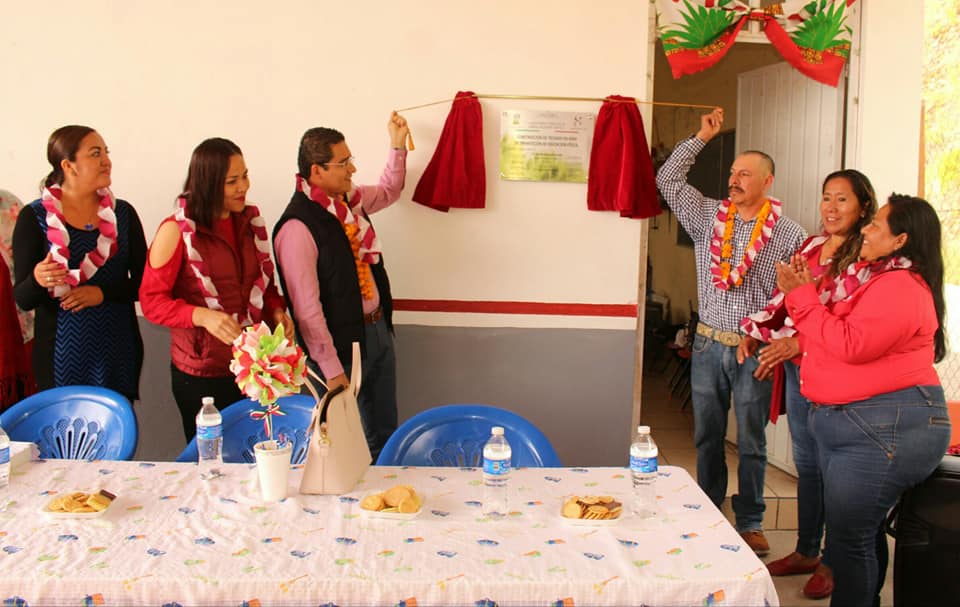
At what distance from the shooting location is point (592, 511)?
197 cm

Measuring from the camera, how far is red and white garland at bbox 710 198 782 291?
10.8ft

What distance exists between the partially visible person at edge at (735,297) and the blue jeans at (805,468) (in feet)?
0.57

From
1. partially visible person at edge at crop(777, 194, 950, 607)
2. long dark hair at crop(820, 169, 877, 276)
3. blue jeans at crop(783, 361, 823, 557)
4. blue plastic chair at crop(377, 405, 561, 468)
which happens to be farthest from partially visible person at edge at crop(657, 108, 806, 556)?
blue plastic chair at crop(377, 405, 561, 468)

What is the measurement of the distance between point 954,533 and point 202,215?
2615 mm

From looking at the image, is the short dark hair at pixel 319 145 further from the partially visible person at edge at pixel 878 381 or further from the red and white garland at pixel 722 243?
the partially visible person at edge at pixel 878 381

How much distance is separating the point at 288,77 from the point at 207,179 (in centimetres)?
104

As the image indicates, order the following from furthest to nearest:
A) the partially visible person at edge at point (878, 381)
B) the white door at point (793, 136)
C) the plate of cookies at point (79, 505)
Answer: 1. the white door at point (793, 136)
2. the partially visible person at edge at point (878, 381)
3. the plate of cookies at point (79, 505)

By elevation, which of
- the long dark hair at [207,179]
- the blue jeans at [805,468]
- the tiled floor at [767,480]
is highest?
the long dark hair at [207,179]

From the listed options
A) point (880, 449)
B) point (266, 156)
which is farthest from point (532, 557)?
point (266, 156)

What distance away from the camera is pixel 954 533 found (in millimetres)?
2537

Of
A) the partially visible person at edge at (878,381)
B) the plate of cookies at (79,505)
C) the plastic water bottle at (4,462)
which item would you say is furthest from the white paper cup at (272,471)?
the partially visible person at edge at (878,381)

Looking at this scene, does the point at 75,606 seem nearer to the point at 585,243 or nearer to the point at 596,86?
the point at 585,243

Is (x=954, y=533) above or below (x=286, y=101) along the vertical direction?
below

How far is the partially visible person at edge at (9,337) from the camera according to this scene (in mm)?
3205
